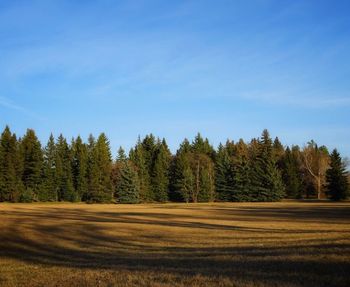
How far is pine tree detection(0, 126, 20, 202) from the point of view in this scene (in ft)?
300

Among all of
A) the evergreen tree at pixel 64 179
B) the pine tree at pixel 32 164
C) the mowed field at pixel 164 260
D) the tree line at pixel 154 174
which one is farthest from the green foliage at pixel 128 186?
the mowed field at pixel 164 260

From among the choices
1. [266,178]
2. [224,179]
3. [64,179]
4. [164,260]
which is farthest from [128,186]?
[164,260]

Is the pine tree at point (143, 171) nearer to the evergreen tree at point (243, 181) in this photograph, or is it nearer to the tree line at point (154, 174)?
the tree line at point (154, 174)

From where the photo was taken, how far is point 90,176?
333 ft

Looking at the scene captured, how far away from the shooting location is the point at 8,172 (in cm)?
9131

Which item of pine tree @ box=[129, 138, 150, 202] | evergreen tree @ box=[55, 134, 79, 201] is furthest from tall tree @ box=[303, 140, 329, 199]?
evergreen tree @ box=[55, 134, 79, 201]

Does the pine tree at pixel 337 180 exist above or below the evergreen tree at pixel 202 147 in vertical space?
below

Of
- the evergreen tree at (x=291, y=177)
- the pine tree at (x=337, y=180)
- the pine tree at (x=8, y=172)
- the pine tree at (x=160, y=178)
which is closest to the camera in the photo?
the pine tree at (x=337, y=180)

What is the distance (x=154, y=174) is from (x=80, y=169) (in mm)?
17589

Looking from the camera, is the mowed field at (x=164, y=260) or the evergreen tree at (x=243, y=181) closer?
the mowed field at (x=164, y=260)

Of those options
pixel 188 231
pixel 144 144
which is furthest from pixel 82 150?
pixel 188 231

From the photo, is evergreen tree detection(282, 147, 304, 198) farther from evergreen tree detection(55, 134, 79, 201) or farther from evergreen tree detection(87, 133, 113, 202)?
evergreen tree detection(55, 134, 79, 201)

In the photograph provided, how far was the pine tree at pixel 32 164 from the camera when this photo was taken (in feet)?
314

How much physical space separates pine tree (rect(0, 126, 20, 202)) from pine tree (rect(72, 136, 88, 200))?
1461cm
